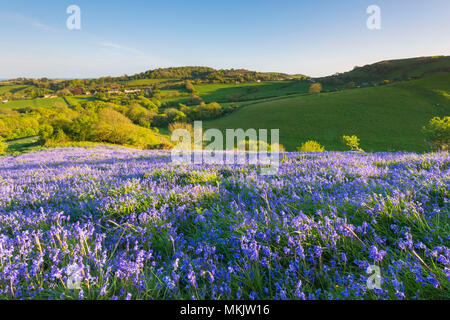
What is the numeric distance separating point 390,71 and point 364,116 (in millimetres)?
73215

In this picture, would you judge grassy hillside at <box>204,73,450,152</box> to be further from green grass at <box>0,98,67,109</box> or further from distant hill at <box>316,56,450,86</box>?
green grass at <box>0,98,67,109</box>

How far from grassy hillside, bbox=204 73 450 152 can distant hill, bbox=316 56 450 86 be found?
1738 cm

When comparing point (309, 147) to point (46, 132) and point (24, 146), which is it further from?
point (24, 146)


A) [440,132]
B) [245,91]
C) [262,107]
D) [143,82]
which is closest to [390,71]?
[245,91]

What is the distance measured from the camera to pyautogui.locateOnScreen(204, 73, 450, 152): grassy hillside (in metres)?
45.1

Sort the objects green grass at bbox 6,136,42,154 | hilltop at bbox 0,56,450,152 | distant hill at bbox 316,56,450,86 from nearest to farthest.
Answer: green grass at bbox 6,136,42,154 → hilltop at bbox 0,56,450,152 → distant hill at bbox 316,56,450,86

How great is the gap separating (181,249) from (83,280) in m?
0.83

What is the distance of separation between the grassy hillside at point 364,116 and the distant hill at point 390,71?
17.4 m

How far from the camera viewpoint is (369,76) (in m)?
108

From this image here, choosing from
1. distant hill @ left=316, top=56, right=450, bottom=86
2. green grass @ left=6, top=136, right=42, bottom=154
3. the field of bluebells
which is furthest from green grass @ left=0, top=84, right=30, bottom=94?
distant hill @ left=316, top=56, right=450, bottom=86

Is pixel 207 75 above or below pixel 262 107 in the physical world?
above

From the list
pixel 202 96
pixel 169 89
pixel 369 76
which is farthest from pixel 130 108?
pixel 369 76

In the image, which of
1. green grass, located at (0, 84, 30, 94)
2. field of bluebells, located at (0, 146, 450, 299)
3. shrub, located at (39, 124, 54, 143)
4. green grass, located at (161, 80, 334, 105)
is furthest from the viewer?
green grass, located at (0, 84, 30, 94)

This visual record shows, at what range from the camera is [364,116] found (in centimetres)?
5719
